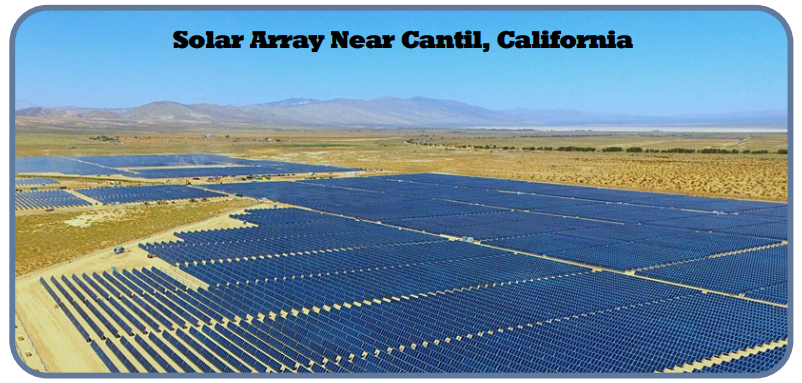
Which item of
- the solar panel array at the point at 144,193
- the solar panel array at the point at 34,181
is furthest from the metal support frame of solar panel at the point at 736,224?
the solar panel array at the point at 34,181

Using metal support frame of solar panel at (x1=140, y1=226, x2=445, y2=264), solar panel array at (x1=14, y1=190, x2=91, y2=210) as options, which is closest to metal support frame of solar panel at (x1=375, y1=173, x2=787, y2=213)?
metal support frame of solar panel at (x1=140, y1=226, x2=445, y2=264)

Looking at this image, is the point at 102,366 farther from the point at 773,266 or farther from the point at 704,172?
the point at 704,172

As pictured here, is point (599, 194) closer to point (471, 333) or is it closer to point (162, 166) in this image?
point (471, 333)

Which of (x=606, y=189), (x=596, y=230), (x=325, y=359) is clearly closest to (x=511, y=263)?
(x=596, y=230)

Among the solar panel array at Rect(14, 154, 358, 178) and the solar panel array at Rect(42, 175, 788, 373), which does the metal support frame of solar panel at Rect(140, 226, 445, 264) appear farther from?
the solar panel array at Rect(14, 154, 358, 178)

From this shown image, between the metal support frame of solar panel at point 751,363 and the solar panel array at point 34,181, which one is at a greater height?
the solar panel array at point 34,181

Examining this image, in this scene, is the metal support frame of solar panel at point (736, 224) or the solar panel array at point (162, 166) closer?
the metal support frame of solar panel at point (736, 224)

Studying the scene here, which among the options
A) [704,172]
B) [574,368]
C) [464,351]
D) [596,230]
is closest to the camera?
[574,368]

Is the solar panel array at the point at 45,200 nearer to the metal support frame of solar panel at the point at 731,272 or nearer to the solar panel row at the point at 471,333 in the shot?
the solar panel row at the point at 471,333
